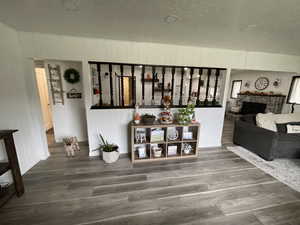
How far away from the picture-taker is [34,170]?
7.59 ft

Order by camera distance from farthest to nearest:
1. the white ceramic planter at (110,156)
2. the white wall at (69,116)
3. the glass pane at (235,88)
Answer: the glass pane at (235,88)
the white wall at (69,116)
the white ceramic planter at (110,156)

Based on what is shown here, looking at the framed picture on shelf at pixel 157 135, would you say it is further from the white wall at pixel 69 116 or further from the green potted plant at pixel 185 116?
the white wall at pixel 69 116

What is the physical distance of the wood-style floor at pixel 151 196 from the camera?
4.94 feet

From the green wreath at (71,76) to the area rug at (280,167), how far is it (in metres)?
4.19

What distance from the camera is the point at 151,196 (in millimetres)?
1814

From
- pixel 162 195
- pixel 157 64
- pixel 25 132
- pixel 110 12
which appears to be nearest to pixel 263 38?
pixel 157 64

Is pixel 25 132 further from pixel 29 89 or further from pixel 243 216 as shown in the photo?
pixel 243 216

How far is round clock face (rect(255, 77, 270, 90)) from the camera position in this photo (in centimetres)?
546

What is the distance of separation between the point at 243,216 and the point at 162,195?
964mm

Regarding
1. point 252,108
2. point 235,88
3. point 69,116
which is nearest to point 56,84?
point 69,116

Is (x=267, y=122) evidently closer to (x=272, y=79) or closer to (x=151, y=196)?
(x=151, y=196)

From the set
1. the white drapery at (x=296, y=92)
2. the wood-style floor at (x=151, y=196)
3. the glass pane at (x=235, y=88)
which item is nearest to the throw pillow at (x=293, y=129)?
the wood-style floor at (x=151, y=196)

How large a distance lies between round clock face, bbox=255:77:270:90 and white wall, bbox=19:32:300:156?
2172 mm

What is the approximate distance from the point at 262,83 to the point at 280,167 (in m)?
4.50
